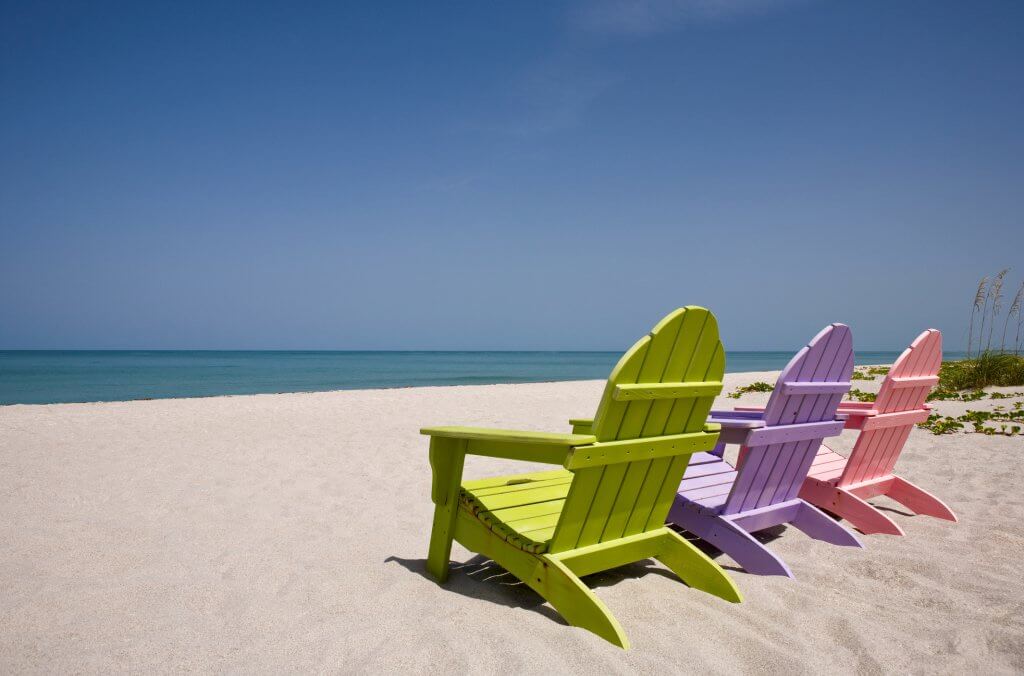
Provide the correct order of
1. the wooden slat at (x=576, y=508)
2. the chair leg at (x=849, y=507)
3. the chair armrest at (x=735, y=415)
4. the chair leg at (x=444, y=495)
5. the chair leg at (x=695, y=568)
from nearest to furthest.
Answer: the wooden slat at (x=576, y=508) → the chair leg at (x=695, y=568) → the chair leg at (x=444, y=495) → the chair armrest at (x=735, y=415) → the chair leg at (x=849, y=507)

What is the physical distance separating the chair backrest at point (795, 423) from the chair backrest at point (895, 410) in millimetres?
670

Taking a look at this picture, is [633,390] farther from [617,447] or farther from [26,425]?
[26,425]

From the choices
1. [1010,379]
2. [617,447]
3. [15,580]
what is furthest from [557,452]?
[1010,379]

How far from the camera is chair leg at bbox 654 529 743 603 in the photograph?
2713 millimetres

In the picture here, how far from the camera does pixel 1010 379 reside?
38.2ft

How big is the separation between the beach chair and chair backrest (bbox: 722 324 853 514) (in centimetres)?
64

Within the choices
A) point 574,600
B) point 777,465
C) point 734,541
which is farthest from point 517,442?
point 777,465

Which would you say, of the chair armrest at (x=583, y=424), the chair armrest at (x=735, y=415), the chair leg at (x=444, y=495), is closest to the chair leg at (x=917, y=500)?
the chair armrest at (x=735, y=415)

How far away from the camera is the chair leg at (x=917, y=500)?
404 centimetres

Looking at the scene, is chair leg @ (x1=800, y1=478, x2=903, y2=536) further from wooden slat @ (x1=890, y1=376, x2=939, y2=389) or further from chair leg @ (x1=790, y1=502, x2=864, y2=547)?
wooden slat @ (x1=890, y1=376, x2=939, y2=389)

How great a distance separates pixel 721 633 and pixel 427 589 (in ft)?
4.38

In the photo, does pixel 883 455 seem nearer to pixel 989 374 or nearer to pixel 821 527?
pixel 821 527

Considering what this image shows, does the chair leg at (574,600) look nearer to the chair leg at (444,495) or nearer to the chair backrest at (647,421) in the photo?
the chair backrest at (647,421)

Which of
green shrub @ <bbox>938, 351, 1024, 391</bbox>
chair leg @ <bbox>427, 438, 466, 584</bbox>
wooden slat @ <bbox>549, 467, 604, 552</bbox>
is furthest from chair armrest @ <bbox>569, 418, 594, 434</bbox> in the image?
green shrub @ <bbox>938, 351, 1024, 391</bbox>
